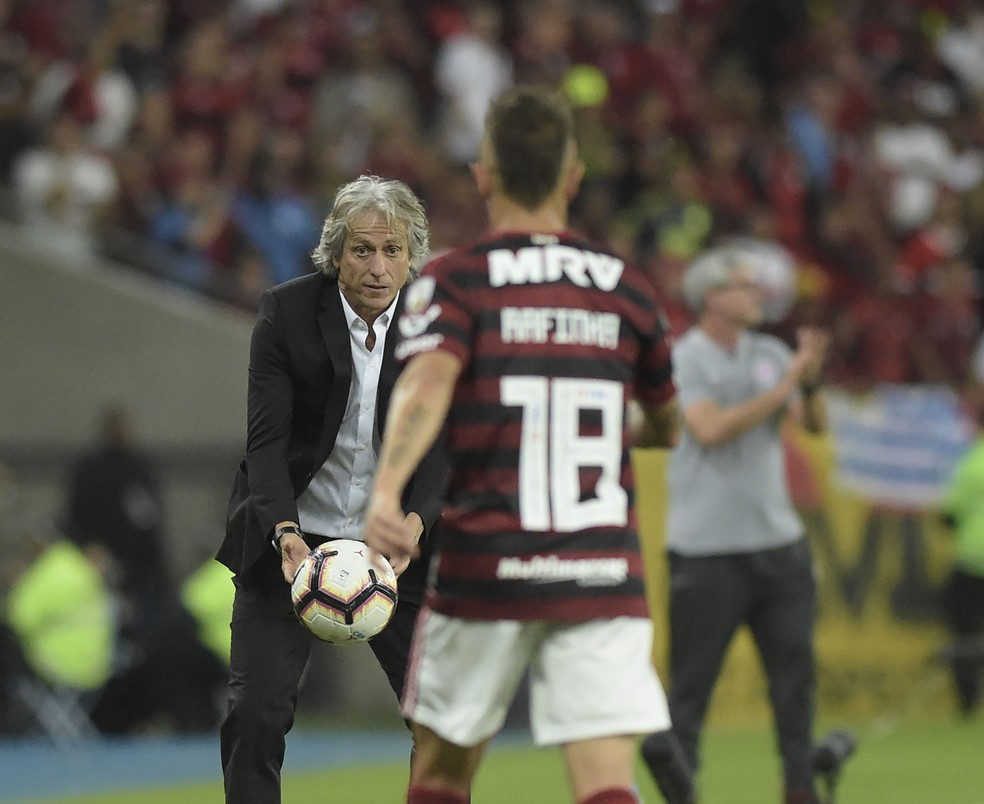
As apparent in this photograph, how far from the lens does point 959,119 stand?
2105 cm

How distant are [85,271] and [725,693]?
6.01 meters

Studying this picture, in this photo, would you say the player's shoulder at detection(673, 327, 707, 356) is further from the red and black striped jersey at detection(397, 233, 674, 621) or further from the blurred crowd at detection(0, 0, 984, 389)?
the blurred crowd at detection(0, 0, 984, 389)

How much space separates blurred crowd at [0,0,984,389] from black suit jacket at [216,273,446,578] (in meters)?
9.55

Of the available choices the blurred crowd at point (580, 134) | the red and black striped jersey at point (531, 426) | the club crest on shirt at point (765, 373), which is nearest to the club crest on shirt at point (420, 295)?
the red and black striped jersey at point (531, 426)

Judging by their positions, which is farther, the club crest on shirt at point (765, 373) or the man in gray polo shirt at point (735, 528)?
the club crest on shirt at point (765, 373)

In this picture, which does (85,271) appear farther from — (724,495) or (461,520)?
(461,520)

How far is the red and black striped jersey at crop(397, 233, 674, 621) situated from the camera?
16.1 feet

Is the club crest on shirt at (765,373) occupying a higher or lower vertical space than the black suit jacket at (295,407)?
higher

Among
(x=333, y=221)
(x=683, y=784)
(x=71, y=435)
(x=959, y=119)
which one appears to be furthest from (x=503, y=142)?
(x=959, y=119)

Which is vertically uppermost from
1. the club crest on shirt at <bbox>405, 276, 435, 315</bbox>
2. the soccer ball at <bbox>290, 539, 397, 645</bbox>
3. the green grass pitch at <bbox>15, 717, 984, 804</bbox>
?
the club crest on shirt at <bbox>405, 276, 435, 315</bbox>

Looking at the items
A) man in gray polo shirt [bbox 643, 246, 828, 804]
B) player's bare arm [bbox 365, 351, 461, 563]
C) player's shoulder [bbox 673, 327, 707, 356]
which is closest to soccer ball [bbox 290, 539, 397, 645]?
player's bare arm [bbox 365, 351, 461, 563]

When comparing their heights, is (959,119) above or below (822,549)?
Result: above

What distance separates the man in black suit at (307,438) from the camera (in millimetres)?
5977

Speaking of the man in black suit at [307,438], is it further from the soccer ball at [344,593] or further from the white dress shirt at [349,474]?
the soccer ball at [344,593]
